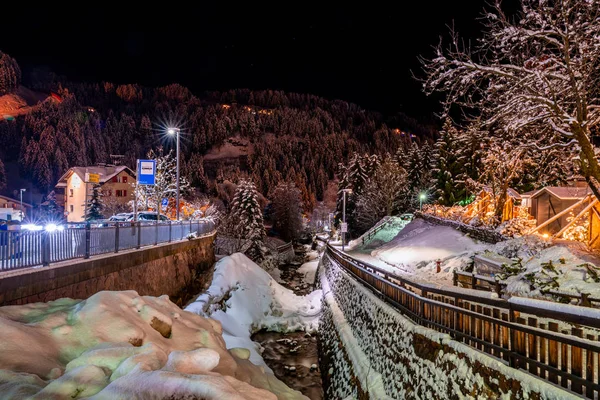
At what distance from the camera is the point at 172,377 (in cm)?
503

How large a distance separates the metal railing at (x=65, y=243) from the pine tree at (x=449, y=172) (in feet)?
136

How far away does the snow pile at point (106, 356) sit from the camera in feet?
15.7

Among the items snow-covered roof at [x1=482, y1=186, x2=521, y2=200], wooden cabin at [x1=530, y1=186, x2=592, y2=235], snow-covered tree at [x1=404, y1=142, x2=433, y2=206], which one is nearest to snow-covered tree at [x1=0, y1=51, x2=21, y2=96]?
snow-covered tree at [x1=404, y1=142, x2=433, y2=206]

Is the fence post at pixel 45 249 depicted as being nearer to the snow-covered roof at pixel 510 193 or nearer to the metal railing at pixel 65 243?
the metal railing at pixel 65 243

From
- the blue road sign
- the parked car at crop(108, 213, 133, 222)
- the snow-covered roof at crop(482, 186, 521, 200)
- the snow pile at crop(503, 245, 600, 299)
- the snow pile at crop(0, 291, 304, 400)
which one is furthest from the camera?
the snow-covered roof at crop(482, 186, 521, 200)

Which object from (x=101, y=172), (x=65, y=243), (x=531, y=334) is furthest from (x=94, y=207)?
(x=531, y=334)

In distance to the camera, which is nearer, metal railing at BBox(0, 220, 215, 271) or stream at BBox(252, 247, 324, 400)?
metal railing at BBox(0, 220, 215, 271)

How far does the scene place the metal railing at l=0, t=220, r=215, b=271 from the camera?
306 inches

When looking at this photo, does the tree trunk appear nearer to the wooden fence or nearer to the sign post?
the wooden fence

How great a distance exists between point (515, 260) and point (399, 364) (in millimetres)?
7148

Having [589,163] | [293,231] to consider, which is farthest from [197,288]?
[293,231]

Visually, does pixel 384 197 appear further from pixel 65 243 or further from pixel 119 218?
pixel 65 243

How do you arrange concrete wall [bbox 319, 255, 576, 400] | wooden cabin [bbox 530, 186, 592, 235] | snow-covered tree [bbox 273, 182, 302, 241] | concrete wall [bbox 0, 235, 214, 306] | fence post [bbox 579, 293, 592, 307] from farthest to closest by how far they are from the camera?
snow-covered tree [bbox 273, 182, 302, 241] → wooden cabin [bbox 530, 186, 592, 235] → fence post [bbox 579, 293, 592, 307] → concrete wall [bbox 0, 235, 214, 306] → concrete wall [bbox 319, 255, 576, 400]

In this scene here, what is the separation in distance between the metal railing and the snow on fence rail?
27.1 feet
